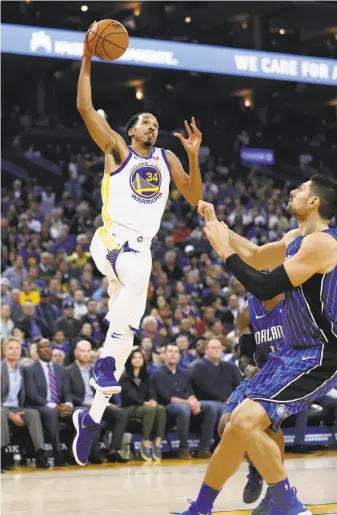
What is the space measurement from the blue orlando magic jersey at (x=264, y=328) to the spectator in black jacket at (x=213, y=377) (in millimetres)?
4678

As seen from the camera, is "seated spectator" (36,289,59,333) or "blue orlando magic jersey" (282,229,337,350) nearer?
"blue orlando magic jersey" (282,229,337,350)

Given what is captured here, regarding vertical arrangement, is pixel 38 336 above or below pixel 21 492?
above

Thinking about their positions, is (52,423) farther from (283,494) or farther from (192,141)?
(283,494)

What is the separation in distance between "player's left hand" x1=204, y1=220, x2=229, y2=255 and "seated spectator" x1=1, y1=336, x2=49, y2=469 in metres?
5.88

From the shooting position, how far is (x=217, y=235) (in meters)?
5.86

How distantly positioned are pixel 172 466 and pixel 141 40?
10.8m

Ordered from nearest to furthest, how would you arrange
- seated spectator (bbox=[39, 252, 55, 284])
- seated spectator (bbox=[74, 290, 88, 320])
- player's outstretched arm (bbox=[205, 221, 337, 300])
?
player's outstretched arm (bbox=[205, 221, 337, 300])
seated spectator (bbox=[74, 290, 88, 320])
seated spectator (bbox=[39, 252, 55, 284])

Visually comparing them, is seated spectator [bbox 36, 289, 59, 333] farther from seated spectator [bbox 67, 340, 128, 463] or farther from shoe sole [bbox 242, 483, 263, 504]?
shoe sole [bbox 242, 483, 263, 504]

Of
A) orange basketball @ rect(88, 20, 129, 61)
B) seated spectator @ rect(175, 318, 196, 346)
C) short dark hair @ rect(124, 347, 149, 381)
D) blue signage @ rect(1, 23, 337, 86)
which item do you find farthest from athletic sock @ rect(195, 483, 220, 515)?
blue signage @ rect(1, 23, 337, 86)

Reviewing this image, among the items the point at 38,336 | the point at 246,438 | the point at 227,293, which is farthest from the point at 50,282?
the point at 246,438

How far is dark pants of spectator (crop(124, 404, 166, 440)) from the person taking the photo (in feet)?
39.4

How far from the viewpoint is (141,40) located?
19.6 m

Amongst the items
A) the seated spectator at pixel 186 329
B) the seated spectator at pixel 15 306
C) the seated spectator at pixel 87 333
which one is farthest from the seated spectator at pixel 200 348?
the seated spectator at pixel 15 306

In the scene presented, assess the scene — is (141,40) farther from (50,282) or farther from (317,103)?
(317,103)
